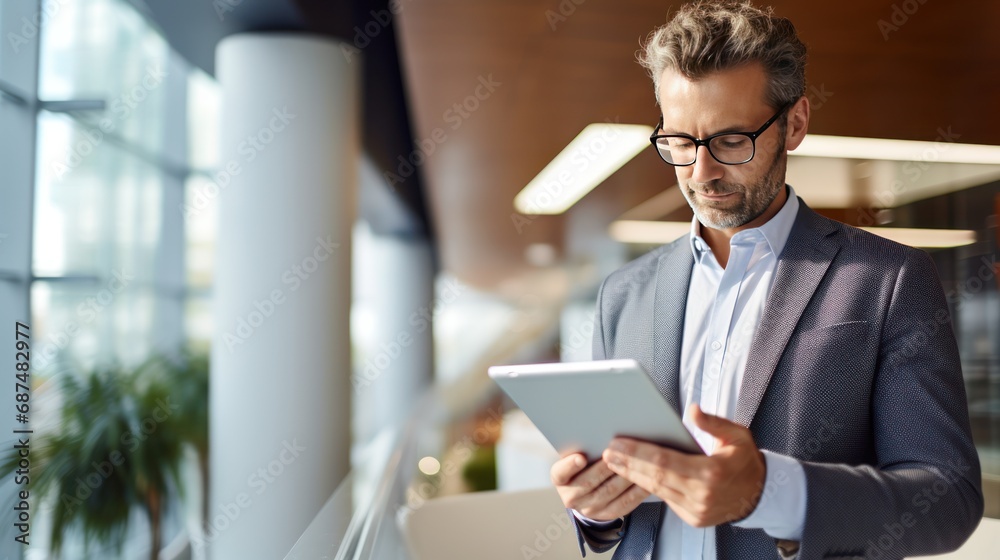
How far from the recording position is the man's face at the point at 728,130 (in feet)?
4.47

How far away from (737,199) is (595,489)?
59 cm

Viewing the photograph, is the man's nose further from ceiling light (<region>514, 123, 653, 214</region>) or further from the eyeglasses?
ceiling light (<region>514, 123, 653, 214</region>)

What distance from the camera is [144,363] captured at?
416cm

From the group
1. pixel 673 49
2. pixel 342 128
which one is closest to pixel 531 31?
pixel 342 128

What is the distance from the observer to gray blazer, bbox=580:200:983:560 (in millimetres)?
1121

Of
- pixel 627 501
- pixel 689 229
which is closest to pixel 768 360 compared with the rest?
pixel 627 501

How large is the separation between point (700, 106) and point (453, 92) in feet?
12.0

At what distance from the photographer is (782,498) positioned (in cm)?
109

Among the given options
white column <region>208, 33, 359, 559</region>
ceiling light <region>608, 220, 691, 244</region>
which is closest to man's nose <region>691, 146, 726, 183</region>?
white column <region>208, 33, 359, 559</region>

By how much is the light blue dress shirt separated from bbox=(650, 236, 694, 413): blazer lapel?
0.02 metres

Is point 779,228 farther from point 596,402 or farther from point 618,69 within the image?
point 618,69

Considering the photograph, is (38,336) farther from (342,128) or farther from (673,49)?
(673,49)

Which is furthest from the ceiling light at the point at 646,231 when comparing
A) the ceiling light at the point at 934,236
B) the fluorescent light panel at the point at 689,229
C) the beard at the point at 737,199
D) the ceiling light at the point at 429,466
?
the beard at the point at 737,199

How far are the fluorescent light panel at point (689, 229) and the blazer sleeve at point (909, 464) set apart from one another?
25.2 inches
